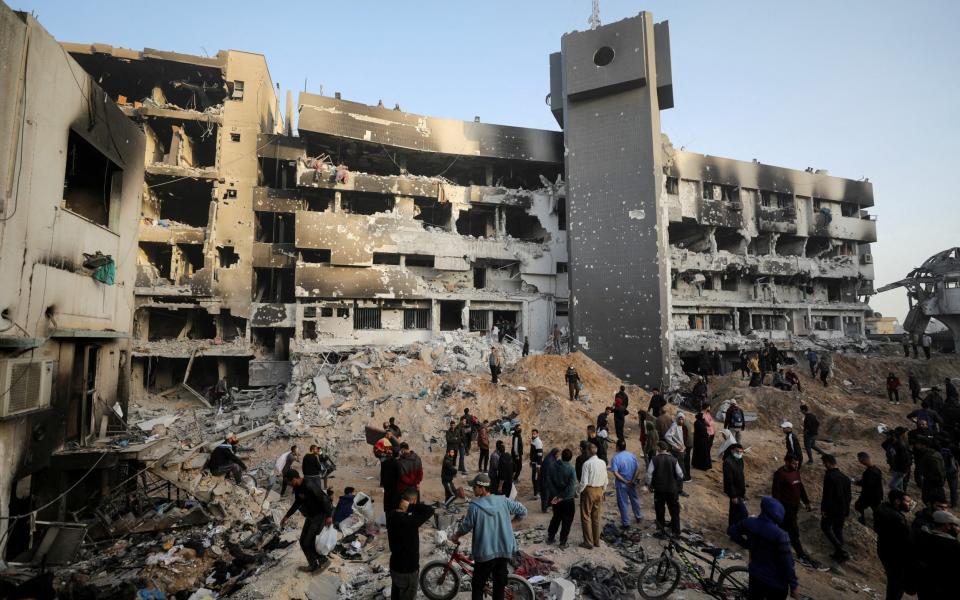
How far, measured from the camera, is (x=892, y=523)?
5312mm

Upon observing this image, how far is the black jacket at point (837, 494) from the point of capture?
7020 mm

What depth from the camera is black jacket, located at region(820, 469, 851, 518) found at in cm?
702

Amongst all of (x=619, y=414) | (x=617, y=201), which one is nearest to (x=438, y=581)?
(x=619, y=414)

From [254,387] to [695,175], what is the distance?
30094 millimetres

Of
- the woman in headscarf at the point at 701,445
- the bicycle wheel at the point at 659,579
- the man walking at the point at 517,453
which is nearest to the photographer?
the bicycle wheel at the point at 659,579

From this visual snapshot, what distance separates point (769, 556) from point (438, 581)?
3.66m

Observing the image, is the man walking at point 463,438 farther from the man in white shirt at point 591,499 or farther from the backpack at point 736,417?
the backpack at point 736,417

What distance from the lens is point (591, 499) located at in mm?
6875

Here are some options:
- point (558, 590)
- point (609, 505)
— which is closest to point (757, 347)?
point (609, 505)

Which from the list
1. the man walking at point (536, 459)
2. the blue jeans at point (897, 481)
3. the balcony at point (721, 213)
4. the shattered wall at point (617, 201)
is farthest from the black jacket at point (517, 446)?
the balcony at point (721, 213)

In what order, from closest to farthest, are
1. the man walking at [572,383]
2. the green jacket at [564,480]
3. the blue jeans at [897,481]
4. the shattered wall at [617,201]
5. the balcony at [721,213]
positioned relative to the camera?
the green jacket at [564,480] < the blue jeans at [897,481] < the man walking at [572,383] < the shattered wall at [617,201] < the balcony at [721,213]

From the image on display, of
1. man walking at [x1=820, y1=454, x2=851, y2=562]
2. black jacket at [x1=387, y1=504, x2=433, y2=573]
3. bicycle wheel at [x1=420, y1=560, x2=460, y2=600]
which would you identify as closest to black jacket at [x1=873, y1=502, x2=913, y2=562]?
man walking at [x1=820, y1=454, x2=851, y2=562]

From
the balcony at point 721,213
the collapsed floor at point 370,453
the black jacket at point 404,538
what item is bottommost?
the collapsed floor at point 370,453

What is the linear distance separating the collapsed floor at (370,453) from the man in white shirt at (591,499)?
0.84 feet
